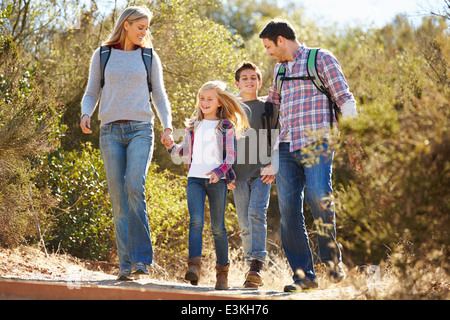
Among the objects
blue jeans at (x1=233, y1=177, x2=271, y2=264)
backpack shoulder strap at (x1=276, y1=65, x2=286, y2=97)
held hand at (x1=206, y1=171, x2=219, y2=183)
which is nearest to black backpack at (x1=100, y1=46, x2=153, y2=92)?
held hand at (x1=206, y1=171, x2=219, y2=183)

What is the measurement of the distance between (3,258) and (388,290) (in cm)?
474

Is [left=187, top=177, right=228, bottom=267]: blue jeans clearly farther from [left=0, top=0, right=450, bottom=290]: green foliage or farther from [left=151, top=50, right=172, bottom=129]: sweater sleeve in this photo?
[left=0, top=0, right=450, bottom=290]: green foliage

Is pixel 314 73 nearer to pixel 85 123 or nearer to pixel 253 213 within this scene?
pixel 253 213

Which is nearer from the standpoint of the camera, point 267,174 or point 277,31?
point 277,31

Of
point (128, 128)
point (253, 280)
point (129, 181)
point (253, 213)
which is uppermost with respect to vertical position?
point (128, 128)

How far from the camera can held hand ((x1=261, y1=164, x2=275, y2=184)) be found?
6.20m

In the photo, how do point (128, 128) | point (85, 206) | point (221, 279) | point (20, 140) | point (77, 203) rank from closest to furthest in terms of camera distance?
point (128, 128)
point (221, 279)
point (20, 140)
point (77, 203)
point (85, 206)

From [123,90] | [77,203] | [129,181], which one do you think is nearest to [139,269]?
[129,181]

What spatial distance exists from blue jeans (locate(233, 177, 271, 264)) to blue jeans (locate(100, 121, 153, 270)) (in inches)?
51.0

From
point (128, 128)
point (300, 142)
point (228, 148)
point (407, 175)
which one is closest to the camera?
point (407, 175)

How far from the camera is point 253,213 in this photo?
6.20 metres

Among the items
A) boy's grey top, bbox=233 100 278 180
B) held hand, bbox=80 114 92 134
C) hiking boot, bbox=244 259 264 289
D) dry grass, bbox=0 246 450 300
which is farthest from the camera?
boy's grey top, bbox=233 100 278 180

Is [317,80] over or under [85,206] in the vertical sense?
over

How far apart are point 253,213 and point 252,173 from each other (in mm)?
424
